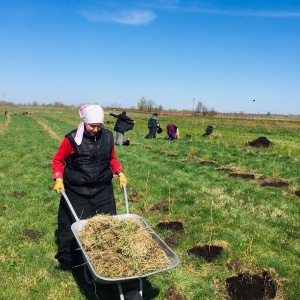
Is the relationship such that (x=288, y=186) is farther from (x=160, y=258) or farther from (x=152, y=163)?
(x=160, y=258)

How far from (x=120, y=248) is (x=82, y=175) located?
1421 millimetres

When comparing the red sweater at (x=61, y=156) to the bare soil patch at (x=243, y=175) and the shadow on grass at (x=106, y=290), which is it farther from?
the bare soil patch at (x=243, y=175)

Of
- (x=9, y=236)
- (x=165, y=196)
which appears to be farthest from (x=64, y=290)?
(x=165, y=196)

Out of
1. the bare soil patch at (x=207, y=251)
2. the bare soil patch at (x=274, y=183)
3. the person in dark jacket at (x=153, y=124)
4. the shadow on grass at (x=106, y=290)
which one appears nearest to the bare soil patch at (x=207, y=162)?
the bare soil patch at (x=274, y=183)

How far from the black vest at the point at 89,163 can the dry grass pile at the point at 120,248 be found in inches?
26.6

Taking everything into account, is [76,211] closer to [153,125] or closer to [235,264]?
[235,264]

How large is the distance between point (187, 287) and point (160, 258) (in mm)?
1248

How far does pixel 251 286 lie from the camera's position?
16.2 feet

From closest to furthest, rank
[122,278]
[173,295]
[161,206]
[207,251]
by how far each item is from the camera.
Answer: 1. [122,278]
2. [173,295]
3. [207,251]
4. [161,206]

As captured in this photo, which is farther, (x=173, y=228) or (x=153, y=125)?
(x=153, y=125)

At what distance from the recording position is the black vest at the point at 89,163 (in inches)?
201

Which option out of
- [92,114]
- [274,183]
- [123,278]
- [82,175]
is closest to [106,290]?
[123,278]

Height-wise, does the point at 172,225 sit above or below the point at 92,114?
below

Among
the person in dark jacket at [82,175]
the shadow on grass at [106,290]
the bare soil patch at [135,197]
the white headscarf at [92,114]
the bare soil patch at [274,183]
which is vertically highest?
the white headscarf at [92,114]
